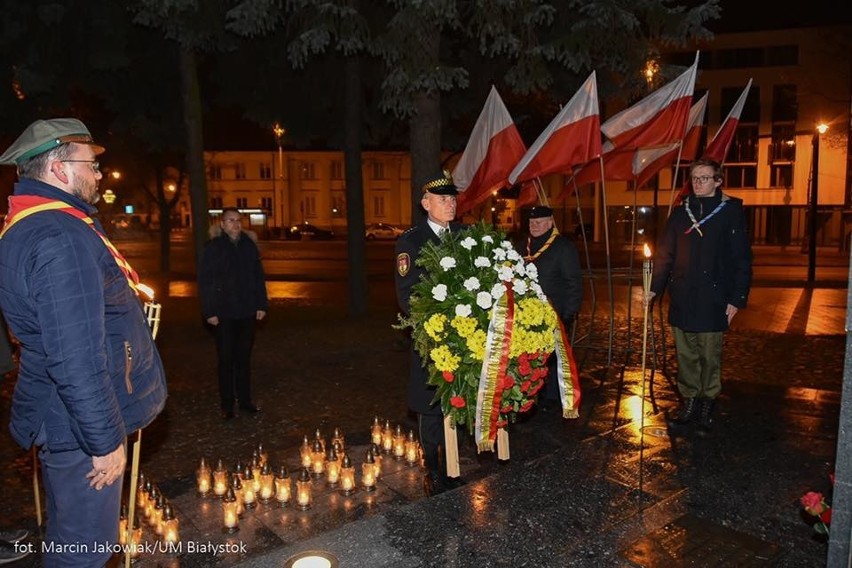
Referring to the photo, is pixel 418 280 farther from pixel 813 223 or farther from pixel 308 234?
pixel 308 234

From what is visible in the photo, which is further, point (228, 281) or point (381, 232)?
point (381, 232)

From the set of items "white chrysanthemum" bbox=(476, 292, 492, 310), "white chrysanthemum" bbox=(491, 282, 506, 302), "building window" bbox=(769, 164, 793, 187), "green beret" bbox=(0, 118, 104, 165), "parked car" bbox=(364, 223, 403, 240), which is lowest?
"parked car" bbox=(364, 223, 403, 240)

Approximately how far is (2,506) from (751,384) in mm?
7748

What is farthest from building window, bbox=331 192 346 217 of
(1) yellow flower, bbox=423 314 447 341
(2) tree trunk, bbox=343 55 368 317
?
(1) yellow flower, bbox=423 314 447 341

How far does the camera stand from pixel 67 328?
9.23 ft

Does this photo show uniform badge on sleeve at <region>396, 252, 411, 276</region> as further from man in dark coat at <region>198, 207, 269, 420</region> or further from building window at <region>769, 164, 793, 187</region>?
building window at <region>769, 164, 793, 187</region>

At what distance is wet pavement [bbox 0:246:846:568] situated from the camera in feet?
12.6

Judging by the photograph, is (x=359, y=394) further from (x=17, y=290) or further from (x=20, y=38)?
(x=20, y=38)

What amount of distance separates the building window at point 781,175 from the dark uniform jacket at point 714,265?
47012 millimetres

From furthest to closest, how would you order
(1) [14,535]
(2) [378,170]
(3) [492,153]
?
(2) [378,170] < (3) [492,153] < (1) [14,535]

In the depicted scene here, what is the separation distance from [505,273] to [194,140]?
31.6 feet

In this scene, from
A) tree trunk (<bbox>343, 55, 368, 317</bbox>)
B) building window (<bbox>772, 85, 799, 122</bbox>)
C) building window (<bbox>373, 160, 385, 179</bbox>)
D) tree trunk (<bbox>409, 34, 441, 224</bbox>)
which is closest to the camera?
tree trunk (<bbox>409, 34, 441, 224</bbox>)

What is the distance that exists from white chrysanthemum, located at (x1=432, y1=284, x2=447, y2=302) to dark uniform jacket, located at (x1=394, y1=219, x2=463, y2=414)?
43 centimetres

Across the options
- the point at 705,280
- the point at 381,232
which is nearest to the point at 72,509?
the point at 705,280
